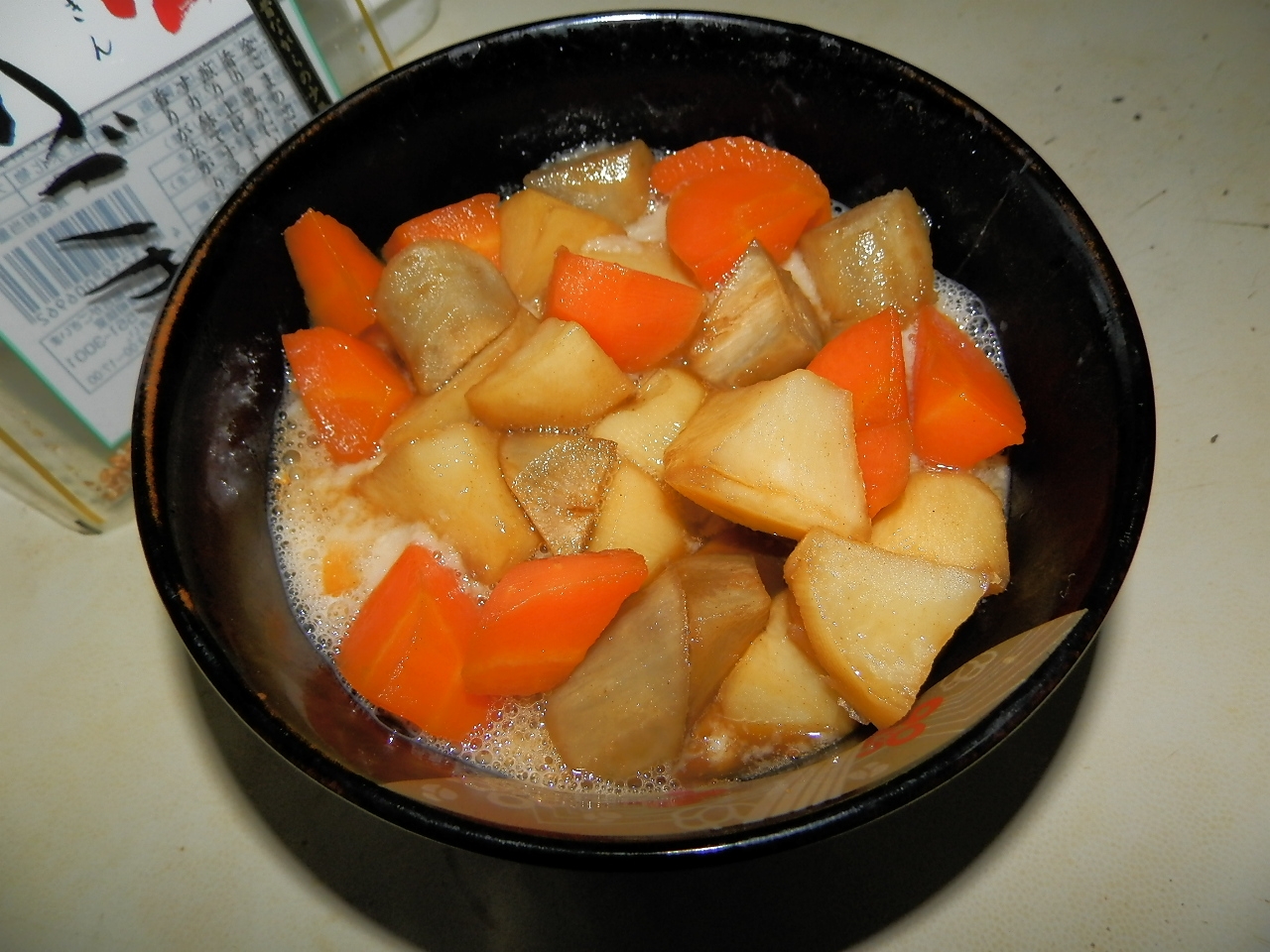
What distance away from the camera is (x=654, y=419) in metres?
1.01

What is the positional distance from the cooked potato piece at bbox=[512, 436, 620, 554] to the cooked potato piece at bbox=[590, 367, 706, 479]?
0.03m

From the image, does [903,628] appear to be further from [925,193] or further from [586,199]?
[586,199]

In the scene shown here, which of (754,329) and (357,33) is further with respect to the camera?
(357,33)

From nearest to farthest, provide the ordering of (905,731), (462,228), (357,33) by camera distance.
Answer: (905,731), (462,228), (357,33)

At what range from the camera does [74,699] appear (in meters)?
1.19

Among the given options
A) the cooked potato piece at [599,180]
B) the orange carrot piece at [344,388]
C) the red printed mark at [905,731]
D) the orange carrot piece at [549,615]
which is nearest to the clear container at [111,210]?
the orange carrot piece at [344,388]

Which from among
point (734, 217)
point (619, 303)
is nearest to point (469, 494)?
point (619, 303)

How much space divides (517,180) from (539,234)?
220 mm

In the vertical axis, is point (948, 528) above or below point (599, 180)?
below

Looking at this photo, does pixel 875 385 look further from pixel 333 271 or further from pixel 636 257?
pixel 333 271

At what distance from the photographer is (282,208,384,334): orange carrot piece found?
42.6 inches

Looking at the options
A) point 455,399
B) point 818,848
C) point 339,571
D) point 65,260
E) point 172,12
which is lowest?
point 818,848

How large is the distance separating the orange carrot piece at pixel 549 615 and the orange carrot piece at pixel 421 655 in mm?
40

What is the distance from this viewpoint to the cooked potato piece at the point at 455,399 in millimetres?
1032
